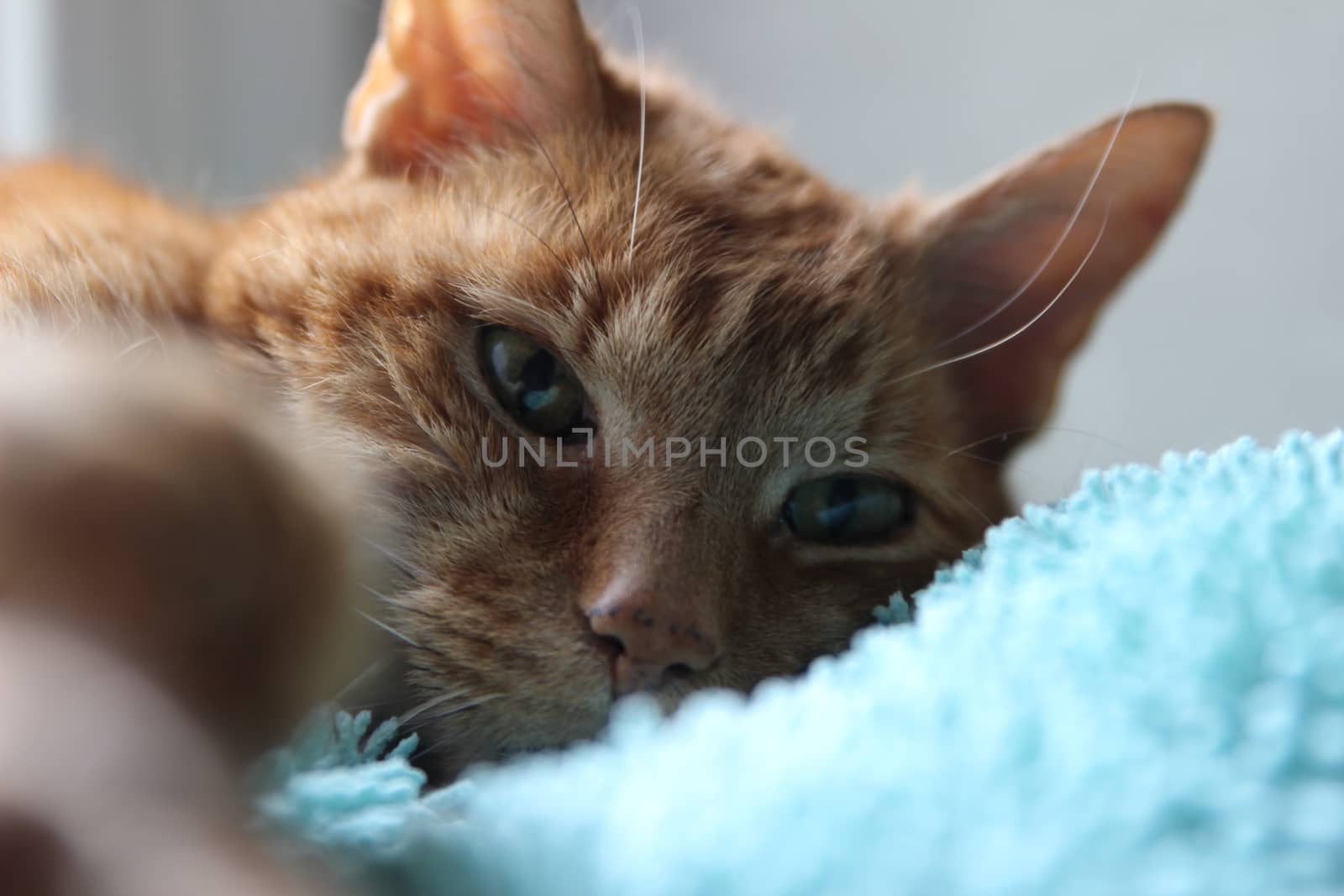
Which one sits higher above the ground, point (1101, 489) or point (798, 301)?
point (798, 301)

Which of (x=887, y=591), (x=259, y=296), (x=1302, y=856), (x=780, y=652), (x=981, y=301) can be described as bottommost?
(x=1302, y=856)

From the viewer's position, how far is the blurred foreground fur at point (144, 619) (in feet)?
1.56

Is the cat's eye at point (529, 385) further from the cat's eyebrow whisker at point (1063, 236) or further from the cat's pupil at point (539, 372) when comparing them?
the cat's eyebrow whisker at point (1063, 236)

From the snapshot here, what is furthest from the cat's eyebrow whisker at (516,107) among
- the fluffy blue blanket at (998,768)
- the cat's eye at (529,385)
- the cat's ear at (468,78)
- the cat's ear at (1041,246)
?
the fluffy blue blanket at (998,768)

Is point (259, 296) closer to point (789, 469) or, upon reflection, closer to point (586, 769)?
point (789, 469)

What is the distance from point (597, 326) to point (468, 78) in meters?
0.42

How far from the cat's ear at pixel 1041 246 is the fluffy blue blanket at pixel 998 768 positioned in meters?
0.60

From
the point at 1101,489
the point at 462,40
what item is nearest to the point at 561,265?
the point at 462,40

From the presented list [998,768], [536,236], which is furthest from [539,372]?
[998,768]

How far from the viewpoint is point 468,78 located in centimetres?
127

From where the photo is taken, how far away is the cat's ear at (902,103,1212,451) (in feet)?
4.17

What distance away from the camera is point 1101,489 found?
0.89 meters

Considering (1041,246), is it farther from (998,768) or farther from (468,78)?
(998,768)

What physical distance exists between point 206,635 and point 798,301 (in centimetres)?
70
